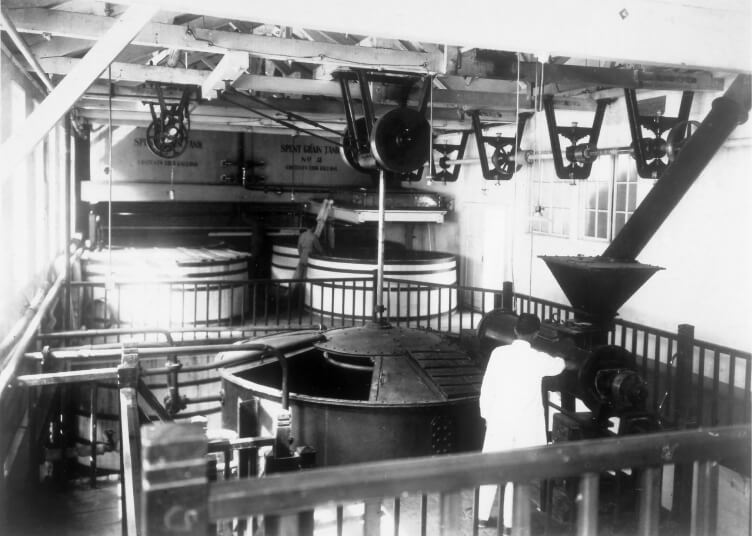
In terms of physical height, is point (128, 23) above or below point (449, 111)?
below

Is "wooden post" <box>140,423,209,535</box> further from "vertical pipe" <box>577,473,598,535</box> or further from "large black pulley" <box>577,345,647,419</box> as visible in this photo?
"large black pulley" <box>577,345,647,419</box>

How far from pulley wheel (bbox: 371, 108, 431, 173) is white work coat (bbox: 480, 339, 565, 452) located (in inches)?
68.1

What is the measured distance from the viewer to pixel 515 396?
16.4 feet

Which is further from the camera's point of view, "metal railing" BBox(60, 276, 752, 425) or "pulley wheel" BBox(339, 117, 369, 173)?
"metal railing" BBox(60, 276, 752, 425)

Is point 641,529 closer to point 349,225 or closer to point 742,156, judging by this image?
point 742,156

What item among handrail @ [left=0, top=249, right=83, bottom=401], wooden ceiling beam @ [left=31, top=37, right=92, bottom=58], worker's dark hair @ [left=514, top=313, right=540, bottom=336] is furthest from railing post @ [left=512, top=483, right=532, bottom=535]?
wooden ceiling beam @ [left=31, top=37, right=92, bottom=58]

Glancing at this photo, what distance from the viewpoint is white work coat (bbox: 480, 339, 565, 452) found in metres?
5.02

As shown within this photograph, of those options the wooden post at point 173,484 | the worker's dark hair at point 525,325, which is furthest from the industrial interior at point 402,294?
the worker's dark hair at point 525,325

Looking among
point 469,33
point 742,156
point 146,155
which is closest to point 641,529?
point 469,33

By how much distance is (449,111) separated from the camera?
32.6 feet

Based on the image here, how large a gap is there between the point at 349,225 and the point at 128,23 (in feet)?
36.4

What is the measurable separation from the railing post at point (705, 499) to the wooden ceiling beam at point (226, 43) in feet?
13.3

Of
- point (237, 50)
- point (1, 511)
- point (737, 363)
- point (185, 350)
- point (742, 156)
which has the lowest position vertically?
point (1, 511)

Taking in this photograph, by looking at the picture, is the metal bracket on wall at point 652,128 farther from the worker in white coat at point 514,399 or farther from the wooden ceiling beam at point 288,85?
the worker in white coat at point 514,399
